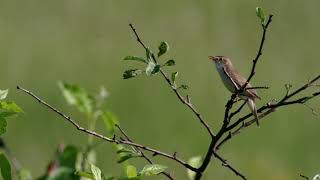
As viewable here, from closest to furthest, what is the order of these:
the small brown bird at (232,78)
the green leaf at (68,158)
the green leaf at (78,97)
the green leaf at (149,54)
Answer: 1. the green leaf at (149,54)
2. the green leaf at (68,158)
3. the green leaf at (78,97)
4. the small brown bird at (232,78)

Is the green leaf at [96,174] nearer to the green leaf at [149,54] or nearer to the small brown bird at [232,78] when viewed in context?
the green leaf at [149,54]

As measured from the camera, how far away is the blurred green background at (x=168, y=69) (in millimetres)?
6988

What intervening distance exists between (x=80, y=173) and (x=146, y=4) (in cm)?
812

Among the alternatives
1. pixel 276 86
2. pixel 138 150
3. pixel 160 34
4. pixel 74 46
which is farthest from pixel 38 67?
pixel 138 150

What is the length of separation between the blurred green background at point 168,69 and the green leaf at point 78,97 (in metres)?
3.79

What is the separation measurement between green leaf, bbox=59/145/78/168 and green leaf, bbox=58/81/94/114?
0.32 m

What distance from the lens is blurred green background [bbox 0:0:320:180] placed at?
6.99 meters

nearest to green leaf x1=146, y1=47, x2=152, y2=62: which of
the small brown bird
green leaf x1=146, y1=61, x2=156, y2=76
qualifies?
green leaf x1=146, y1=61, x2=156, y2=76

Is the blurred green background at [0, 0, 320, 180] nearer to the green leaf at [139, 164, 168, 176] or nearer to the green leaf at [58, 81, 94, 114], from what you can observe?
the green leaf at [58, 81, 94, 114]

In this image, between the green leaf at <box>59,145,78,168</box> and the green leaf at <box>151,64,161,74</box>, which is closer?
the green leaf at <box>151,64,161,74</box>

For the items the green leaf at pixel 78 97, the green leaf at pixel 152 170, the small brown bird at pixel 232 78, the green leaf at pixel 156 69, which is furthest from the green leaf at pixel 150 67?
the small brown bird at pixel 232 78

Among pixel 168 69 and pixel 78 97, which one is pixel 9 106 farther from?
pixel 168 69

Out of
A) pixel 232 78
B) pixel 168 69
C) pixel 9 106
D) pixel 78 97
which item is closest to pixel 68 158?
pixel 9 106

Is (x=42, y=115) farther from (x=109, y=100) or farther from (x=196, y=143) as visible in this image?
(x=196, y=143)
